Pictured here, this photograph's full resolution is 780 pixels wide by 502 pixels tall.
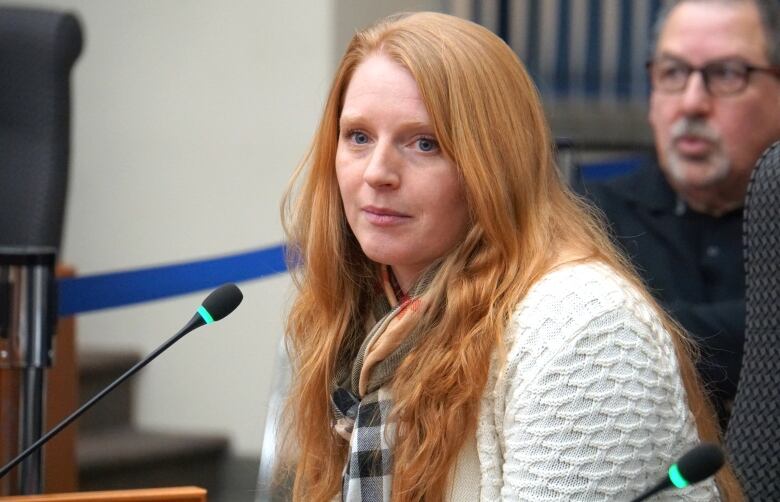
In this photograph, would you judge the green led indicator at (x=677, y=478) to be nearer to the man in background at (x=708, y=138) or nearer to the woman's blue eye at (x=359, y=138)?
the woman's blue eye at (x=359, y=138)

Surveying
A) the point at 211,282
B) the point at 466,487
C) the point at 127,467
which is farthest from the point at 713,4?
the point at 127,467

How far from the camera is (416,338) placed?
2.13m

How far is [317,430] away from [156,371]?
10.9ft

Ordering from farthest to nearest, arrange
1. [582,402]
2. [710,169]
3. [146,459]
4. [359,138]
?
1. [146,459]
2. [710,169]
3. [359,138]
4. [582,402]

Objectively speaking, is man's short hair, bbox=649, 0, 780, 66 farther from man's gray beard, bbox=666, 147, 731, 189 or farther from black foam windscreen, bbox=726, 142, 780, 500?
black foam windscreen, bbox=726, 142, 780, 500

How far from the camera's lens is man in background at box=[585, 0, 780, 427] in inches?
136

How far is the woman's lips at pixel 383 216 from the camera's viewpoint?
2131 millimetres

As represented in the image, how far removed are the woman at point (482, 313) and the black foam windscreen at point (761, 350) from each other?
0.33ft

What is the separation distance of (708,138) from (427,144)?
1580 mm

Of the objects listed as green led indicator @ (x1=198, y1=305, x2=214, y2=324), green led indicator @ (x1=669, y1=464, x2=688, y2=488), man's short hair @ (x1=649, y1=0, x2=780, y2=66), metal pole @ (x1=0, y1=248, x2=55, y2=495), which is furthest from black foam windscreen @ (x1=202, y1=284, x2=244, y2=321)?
man's short hair @ (x1=649, y1=0, x2=780, y2=66)

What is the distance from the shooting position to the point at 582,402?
6.24 ft

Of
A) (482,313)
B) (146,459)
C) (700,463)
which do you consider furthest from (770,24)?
(146,459)

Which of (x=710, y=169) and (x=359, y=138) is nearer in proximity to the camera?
(x=359, y=138)

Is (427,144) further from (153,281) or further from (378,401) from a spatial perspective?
(153,281)
